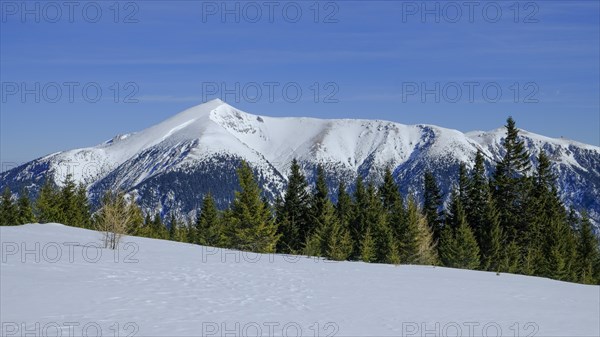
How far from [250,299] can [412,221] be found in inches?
1281

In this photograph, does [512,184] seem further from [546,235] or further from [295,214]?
[295,214]

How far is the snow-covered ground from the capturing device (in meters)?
11.8

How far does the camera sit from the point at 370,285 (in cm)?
1983

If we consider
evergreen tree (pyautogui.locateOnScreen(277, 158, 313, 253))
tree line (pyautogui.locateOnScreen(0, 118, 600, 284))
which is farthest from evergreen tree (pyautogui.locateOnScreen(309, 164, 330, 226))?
evergreen tree (pyautogui.locateOnScreen(277, 158, 313, 253))

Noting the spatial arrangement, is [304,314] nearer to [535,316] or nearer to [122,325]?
[122,325]

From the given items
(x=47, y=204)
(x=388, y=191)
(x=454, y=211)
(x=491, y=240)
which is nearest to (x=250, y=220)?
(x=388, y=191)

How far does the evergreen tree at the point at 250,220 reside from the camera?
4366 centimetres

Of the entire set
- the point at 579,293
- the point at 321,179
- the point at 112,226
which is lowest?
the point at 579,293

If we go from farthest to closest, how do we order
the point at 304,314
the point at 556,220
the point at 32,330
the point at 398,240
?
the point at 556,220 < the point at 398,240 < the point at 304,314 < the point at 32,330

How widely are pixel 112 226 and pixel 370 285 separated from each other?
44.3 ft

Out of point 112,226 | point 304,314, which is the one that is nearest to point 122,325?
point 304,314

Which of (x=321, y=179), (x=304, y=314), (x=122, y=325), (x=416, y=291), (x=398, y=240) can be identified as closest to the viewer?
(x=122, y=325)

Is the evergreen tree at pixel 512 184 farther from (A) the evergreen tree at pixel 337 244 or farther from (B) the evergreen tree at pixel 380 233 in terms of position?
(A) the evergreen tree at pixel 337 244

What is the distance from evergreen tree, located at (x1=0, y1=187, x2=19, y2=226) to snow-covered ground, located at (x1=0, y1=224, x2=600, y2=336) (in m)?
38.9
